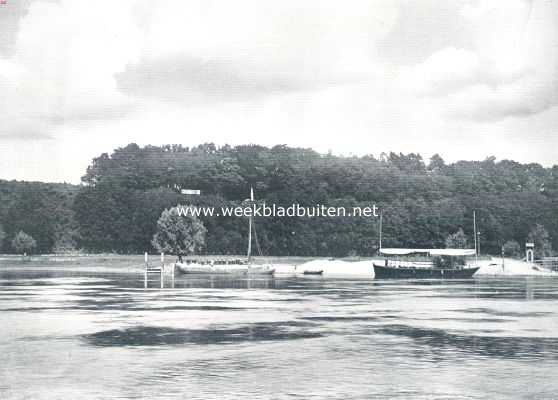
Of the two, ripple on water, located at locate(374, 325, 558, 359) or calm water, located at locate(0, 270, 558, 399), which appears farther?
ripple on water, located at locate(374, 325, 558, 359)

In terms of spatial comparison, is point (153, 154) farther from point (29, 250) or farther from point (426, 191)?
point (426, 191)

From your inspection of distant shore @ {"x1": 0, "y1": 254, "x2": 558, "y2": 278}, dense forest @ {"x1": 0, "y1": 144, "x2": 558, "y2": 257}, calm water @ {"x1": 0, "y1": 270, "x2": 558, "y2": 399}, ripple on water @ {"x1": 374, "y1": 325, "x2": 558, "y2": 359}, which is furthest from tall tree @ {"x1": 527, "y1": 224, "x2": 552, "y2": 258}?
ripple on water @ {"x1": 374, "y1": 325, "x2": 558, "y2": 359}

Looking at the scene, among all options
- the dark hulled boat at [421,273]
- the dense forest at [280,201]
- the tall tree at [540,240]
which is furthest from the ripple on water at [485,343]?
the tall tree at [540,240]

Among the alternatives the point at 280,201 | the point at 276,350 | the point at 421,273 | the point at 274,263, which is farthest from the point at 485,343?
the point at 280,201

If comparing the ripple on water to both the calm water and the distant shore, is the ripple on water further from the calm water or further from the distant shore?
the distant shore

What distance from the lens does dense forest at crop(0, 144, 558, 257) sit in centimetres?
14262

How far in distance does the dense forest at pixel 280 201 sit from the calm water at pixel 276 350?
95.8m

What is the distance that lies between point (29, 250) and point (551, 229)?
92.7 meters

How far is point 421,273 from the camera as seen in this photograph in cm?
9594

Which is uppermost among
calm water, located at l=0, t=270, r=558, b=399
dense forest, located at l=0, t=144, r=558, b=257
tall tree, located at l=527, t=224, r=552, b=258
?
dense forest, located at l=0, t=144, r=558, b=257

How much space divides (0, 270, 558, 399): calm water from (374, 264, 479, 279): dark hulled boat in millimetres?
45990

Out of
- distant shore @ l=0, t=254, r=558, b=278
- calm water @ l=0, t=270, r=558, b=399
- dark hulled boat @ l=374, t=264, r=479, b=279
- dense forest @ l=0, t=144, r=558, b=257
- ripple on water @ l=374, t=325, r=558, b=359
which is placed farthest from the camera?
dense forest @ l=0, t=144, r=558, b=257

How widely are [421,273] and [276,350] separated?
71603 mm

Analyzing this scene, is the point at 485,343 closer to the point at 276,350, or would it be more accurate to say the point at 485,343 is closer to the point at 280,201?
the point at 276,350
